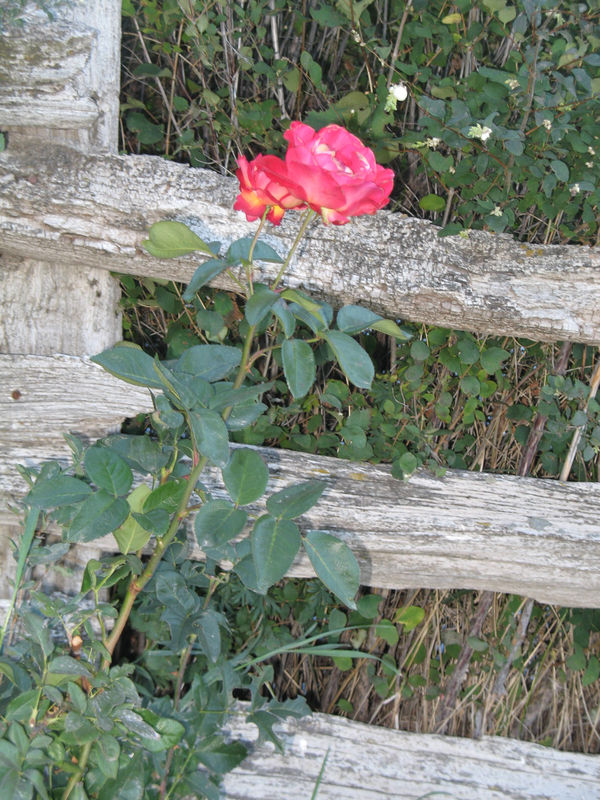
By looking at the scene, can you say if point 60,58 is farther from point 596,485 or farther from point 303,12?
point 596,485

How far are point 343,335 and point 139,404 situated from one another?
547 mm

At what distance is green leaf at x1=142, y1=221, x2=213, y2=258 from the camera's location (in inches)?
34.0

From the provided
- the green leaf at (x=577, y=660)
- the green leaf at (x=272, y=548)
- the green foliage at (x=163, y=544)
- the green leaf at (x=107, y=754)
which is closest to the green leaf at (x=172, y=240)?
the green foliage at (x=163, y=544)

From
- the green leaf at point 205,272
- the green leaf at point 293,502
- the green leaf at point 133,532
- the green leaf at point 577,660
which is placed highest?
the green leaf at point 205,272

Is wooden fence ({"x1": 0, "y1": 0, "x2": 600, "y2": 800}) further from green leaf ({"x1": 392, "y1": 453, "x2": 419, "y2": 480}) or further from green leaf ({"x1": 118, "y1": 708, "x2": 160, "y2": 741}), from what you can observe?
green leaf ({"x1": 118, "y1": 708, "x2": 160, "y2": 741})

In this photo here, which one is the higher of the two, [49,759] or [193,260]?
[193,260]

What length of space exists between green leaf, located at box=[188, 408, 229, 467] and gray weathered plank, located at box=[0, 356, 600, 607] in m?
0.49

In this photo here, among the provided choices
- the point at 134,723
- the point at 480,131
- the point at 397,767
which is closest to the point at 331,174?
the point at 480,131

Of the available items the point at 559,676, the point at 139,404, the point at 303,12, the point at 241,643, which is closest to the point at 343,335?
the point at 139,404

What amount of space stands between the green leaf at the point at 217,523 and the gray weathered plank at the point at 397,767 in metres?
0.86

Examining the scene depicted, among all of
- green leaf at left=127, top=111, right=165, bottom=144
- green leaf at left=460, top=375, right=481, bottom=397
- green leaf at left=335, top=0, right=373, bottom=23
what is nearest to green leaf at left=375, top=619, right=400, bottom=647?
green leaf at left=460, top=375, right=481, bottom=397

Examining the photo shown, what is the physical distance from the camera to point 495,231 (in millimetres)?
1293

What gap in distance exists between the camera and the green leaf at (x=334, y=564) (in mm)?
902

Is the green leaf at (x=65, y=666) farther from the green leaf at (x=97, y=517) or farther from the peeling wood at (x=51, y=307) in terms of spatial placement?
the peeling wood at (x=51, y=307)
